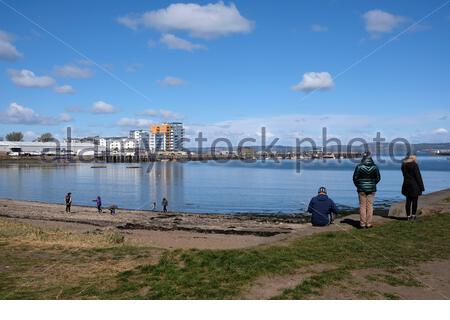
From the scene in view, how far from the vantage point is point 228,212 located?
139 feet

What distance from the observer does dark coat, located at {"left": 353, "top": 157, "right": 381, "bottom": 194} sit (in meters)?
12.8

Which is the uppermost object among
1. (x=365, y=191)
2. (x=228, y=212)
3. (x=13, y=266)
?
(x=365, y=191)

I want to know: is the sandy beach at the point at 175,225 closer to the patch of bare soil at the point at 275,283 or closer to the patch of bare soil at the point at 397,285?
the patch of bare soil at the point at 275,283

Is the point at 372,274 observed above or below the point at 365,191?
below

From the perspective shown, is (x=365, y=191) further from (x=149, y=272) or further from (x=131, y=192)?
(x=131, y=192)

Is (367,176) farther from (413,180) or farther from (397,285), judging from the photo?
(397,285)

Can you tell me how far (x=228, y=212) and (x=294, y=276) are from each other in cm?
3492

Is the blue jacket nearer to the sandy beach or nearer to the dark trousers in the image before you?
the dark trousers

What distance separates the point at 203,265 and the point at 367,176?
6522 millimetres

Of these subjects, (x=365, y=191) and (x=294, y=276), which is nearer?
(x=294, y=276)

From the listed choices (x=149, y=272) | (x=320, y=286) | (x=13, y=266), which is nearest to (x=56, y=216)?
(x=13, y=266)

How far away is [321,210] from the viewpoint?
13.6 metres

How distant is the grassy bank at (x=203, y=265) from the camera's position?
22.6 feet

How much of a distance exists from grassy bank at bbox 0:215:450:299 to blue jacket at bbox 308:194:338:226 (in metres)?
1.59
